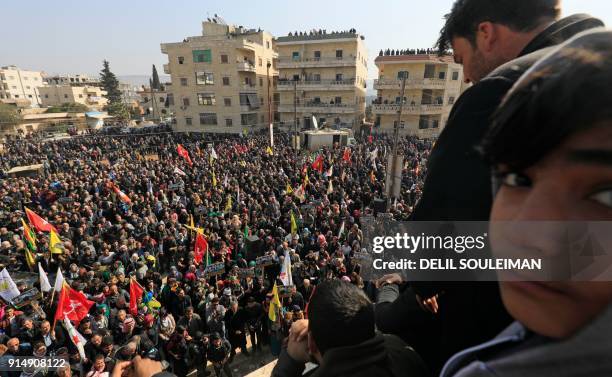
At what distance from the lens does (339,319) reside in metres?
1.57

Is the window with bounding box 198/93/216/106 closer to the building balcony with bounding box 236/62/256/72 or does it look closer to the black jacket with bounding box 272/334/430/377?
the building balcony with bounding box 236/62/256/72

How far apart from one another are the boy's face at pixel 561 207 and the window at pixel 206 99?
46932 millimetres

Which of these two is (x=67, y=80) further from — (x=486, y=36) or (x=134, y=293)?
(x=486, y=36)

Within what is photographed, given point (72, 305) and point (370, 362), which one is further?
point (72, 305)

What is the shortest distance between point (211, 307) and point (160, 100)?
84.1 meters

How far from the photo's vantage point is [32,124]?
56.4 m

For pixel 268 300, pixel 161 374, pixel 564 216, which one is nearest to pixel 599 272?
pixel 564 216

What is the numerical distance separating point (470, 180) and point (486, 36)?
2.94 ft

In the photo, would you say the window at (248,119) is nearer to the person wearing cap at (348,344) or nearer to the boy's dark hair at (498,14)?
the boy's dark hair at (498,14)

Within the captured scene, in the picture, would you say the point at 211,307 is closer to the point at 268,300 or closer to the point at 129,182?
the point at 268,300

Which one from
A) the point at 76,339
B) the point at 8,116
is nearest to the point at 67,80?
the point at 8,116

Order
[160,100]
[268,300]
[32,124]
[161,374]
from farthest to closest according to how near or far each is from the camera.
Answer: [160,100] < [32,124] < [268,300] < [161,374]

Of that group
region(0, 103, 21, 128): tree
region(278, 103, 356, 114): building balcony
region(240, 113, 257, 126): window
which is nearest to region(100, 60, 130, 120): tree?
region(0, 103, 21, 128): tree

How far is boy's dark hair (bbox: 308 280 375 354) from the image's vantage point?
5.10 feet
